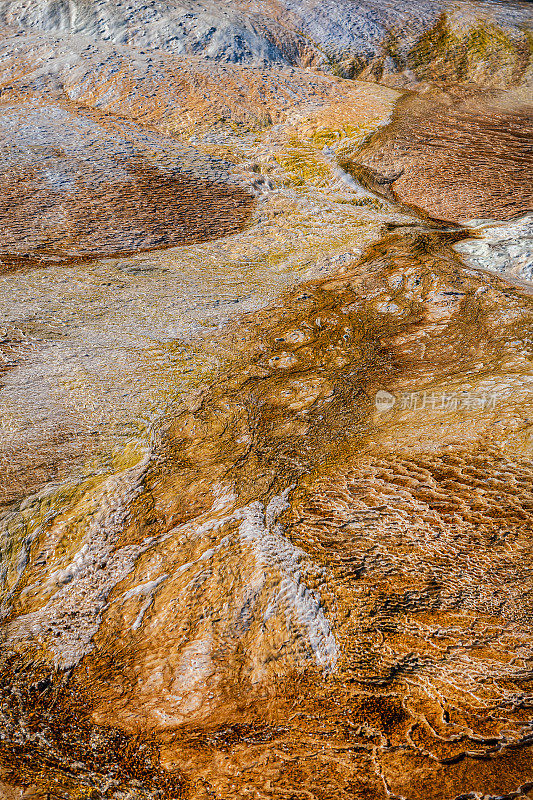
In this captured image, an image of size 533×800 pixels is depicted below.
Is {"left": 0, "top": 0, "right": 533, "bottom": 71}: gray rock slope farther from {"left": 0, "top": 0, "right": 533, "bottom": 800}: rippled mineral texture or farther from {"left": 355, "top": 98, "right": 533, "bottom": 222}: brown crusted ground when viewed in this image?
{"left": 355, "top": 98, "right": 533, "bottom": 222}: brown crusted ground

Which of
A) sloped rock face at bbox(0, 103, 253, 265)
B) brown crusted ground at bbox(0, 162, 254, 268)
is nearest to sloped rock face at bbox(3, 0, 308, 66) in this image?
sloped rock face at bbox(0, 103, 253, 265)

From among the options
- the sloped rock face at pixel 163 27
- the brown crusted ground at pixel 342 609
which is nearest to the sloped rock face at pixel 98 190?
the sloped rock face at pixel 163 27

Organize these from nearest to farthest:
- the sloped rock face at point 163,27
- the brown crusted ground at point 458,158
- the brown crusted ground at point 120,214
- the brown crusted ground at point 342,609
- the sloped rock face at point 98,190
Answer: the brown crusted ground at point 342,609
the brown crusted ground at point 120,214
the sloped rock face at point 98,190
the brown crusted ground at point 458,158
the sloped rock face at point 163,27

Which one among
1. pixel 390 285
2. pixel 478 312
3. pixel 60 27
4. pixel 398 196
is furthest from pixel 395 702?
pixel 60 27

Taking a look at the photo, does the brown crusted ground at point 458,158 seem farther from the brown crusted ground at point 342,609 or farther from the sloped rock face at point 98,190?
the brown crusted ground at point 342,609

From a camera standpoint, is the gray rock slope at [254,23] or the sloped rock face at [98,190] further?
the gray rock slope at [254,23]

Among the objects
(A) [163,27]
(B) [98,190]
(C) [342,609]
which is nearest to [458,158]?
(B) [98,190]

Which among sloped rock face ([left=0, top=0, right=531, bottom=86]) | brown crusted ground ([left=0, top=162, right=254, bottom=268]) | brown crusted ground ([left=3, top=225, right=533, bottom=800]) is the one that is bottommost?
brown crusted ground ([left=3, top=225, right=533, bottom=800])
